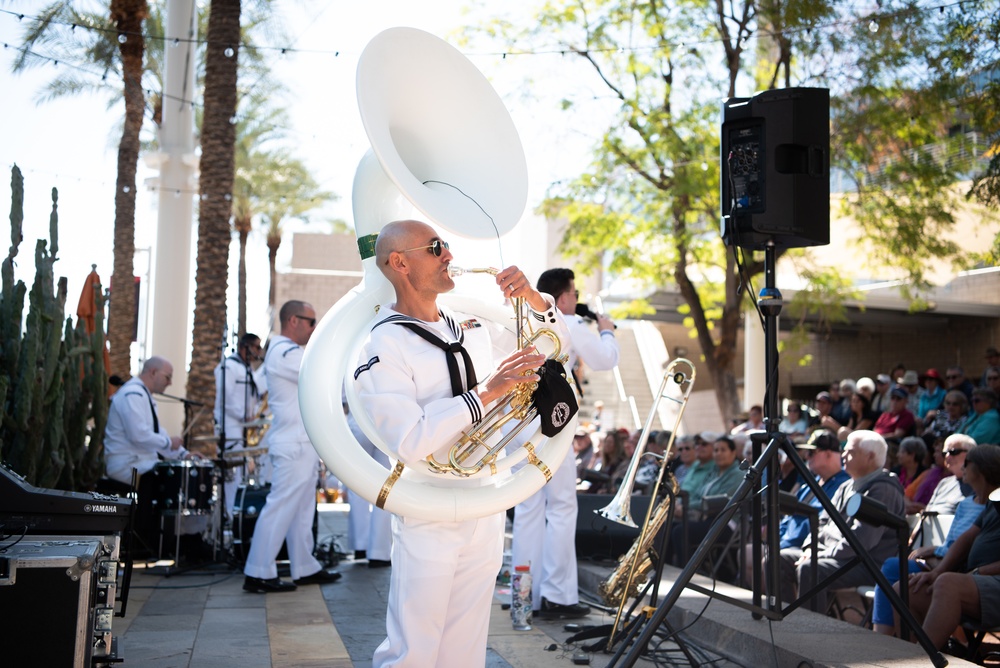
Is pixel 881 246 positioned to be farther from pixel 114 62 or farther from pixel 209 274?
pixel 114 62

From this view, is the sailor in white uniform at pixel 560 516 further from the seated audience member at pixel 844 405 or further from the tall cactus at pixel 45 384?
the seated audience member at pixel 844 405

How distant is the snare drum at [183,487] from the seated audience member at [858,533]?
471cm

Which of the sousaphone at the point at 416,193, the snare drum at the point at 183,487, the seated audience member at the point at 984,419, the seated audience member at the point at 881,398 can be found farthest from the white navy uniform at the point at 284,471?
the seated audience member at the point at 881,398

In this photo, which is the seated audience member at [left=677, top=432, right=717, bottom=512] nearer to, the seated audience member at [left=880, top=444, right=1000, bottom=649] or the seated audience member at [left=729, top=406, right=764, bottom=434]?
the seated audience member at [left=729, top=406, right=764, bottom=434]

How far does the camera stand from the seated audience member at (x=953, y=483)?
6789 millimetres

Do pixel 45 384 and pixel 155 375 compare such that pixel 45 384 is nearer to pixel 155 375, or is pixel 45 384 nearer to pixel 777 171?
pixel 155 375

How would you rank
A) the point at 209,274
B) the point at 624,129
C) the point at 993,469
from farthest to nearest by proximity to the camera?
the point at 624,129 → the point at 209,274 → the point at 993,469

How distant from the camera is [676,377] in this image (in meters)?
5.05

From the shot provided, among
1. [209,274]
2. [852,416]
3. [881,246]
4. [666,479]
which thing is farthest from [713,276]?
[666,479]

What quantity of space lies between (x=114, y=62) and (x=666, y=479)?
57.0 feet

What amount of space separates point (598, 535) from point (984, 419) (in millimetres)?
4170

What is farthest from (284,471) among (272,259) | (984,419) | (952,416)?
(272,259)

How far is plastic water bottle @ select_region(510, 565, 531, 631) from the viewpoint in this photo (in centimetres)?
581

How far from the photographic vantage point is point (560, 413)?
12.2ft
